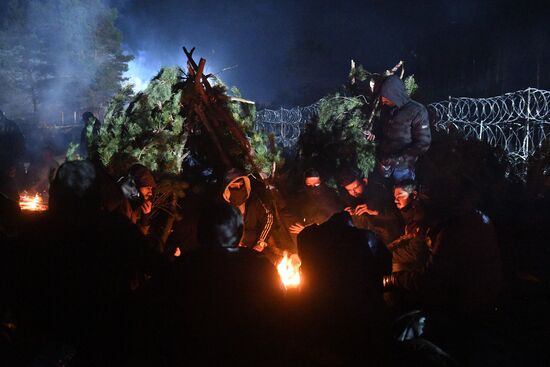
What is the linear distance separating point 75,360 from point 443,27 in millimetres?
17436

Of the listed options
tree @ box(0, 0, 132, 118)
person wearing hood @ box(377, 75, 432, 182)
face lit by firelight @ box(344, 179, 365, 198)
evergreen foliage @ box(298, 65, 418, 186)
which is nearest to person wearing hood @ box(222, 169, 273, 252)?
face lit by firelight @ box(344, 179, 365, 198)

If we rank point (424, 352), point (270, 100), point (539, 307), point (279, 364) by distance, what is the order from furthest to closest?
point (270, 100) < point (539, 307) < point (424, 352) < point (279, 364)

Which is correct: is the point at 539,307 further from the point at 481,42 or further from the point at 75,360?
the point at 481,42

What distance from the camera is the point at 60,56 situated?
1100 inches

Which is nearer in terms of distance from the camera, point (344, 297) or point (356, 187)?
point (344, 297)

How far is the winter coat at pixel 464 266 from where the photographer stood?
142 inches

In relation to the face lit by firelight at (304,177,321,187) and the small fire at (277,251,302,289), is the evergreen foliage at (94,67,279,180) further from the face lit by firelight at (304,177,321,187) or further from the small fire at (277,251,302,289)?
the small fire at (277,251,302,289)

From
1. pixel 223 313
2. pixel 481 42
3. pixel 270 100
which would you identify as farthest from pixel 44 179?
pixel 270 100

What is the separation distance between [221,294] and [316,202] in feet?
16.2

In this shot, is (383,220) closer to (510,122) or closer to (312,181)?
(312,181)

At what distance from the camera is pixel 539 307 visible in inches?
213

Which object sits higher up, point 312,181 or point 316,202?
point 312,181

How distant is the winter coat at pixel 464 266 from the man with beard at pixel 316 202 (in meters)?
3.49

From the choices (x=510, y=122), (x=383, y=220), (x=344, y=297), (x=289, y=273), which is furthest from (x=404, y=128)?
(x=344, y=297)
